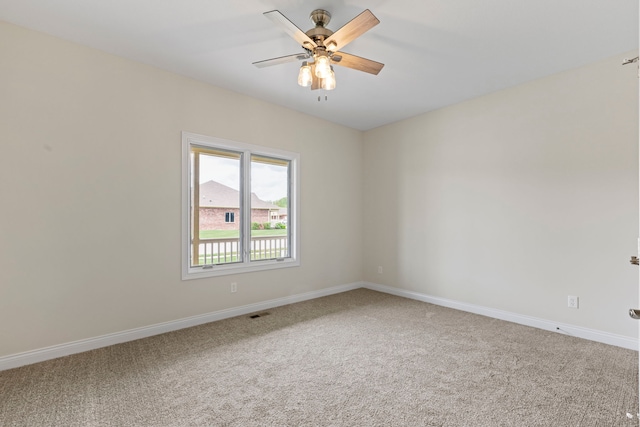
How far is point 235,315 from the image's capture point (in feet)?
12.0

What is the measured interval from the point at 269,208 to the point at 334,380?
8.05 ft

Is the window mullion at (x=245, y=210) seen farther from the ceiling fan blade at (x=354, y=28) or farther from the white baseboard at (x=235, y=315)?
the ceiling fan blade at (x=354, y=28)

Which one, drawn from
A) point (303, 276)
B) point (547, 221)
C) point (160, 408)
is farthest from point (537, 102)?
point (160, 408)

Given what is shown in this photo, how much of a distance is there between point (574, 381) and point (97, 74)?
4.60m

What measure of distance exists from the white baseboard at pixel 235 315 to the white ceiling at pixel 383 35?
2591 mm

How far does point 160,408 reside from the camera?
1.90m

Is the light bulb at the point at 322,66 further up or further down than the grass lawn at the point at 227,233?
further up

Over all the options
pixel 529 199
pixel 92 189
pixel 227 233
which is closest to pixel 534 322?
pixel 529 199

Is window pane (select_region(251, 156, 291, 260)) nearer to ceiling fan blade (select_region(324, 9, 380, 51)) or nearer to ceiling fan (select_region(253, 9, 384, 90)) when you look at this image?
ceiling fan (select_region(253, 9, 384, 90))

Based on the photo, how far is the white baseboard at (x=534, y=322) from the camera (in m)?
2.78

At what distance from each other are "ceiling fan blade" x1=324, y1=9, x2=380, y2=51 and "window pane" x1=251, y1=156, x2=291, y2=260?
7.04ft

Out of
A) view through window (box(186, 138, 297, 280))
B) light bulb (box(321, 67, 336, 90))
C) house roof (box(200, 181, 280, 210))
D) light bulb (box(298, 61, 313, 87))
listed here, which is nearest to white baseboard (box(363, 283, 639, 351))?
view through window (box(186, 138, 297, 280))

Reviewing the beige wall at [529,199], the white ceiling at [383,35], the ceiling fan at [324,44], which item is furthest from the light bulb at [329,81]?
the beige wall at [529,199]

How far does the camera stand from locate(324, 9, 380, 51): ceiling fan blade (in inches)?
73.6
